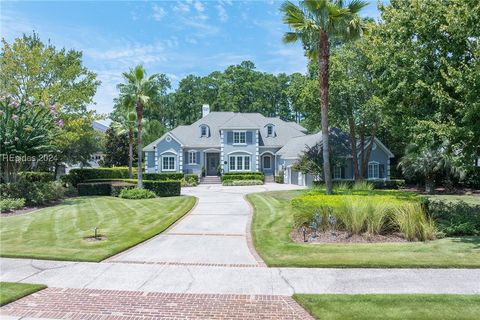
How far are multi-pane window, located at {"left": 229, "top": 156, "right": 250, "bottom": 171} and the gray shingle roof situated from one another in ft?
8.73

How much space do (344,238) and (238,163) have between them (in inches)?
1285

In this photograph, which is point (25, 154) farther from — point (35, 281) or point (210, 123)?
point (210, 123)

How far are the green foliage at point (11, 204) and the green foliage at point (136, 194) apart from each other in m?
6.61

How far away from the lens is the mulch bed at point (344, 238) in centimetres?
1169

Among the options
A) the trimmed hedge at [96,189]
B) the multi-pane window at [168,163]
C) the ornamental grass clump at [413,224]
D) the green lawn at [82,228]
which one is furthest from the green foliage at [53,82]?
the ornamental grass clump at [413,224]

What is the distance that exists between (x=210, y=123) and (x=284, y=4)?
3179 centimetres

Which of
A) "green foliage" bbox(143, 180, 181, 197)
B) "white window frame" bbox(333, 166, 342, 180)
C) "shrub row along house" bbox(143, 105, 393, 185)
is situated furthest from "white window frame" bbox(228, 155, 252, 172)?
"green foliage" bbox(143, 180, 181, 197)

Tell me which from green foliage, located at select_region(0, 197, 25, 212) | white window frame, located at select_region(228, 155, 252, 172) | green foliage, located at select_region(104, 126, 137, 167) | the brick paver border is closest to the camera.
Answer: the brick paver border

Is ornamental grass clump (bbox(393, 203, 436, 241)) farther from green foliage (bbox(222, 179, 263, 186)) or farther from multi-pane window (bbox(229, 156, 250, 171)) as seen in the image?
multi-pane window (bbox(229, 156, 250, 171))

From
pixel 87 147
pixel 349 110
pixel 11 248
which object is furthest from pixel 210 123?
pixel 11 248

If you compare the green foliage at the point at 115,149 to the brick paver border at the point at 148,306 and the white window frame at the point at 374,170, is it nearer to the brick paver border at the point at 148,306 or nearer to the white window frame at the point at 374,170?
the white window frame at the point at 374,170

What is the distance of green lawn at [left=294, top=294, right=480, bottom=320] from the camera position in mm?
6152

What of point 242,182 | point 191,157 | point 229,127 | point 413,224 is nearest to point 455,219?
point 413,224

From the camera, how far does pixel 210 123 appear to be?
47.7m
